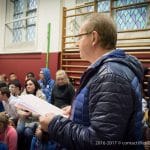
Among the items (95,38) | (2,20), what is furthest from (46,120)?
(2,20)

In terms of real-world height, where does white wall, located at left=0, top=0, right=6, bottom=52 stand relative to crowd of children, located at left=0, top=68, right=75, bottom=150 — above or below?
above

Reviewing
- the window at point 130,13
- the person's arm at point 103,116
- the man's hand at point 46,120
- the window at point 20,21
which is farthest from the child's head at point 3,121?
the window at point 20,21

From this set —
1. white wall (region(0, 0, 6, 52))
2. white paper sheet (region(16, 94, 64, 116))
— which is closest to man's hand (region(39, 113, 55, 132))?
white paper sheet (region(16, 94, 64, 116))

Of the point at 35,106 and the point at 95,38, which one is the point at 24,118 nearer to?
the point at 35,106

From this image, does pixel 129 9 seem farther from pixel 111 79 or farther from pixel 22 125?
pixel 111 79

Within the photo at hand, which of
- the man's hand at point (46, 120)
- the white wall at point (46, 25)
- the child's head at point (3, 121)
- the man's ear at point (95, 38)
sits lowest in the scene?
the child's head at point (3, 121)

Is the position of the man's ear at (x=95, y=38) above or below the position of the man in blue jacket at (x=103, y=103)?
above

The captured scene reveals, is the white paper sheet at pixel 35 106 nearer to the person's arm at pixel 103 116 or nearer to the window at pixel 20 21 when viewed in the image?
the person's arm at pixel 103 116

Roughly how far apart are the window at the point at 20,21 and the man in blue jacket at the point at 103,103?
5.42 m

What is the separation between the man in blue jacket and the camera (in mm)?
981

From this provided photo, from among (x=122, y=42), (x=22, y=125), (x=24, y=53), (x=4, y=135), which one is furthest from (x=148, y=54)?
(x=24, y=53)

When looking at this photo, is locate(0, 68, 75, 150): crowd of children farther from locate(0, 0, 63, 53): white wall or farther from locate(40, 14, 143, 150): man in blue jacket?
locate(40, 14, 143, 150): man in blue jacket

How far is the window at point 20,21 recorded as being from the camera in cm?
664

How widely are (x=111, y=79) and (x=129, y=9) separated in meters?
3.52
